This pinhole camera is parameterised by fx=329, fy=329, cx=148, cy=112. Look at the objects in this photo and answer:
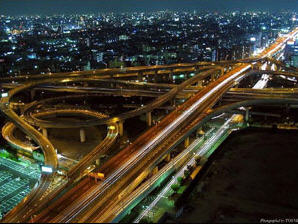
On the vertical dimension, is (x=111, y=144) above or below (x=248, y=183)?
above

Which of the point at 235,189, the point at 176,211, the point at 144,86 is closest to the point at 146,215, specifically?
the point at 176,211

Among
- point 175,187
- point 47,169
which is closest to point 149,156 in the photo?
point 175,187

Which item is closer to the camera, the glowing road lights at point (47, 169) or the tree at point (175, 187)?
the tree at point (175, 187)

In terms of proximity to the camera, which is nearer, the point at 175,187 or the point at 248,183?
the point at 175,187

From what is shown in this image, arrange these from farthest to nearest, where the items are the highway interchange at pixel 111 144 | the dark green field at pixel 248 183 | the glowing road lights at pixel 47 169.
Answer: the glowing road lights at pixel 47 169 → the dark green field at pixel 248 183 → the highway interchange at pixel 111 144

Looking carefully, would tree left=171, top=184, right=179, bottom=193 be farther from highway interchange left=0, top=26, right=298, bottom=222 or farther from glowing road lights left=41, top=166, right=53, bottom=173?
glowing road lights left=41, top=166, right=53, bottom=173

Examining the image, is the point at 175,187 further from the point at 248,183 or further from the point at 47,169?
the point at 47,169

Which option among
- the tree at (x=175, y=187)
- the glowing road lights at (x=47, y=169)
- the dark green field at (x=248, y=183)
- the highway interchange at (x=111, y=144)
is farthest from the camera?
the glowing road lights at (x=47, y=169)

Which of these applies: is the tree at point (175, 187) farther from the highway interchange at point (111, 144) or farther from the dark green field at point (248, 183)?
the highway interchange at point (111, 144)

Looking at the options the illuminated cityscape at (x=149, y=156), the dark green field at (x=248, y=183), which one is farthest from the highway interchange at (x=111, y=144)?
the dark green field at (x=248, y=183)

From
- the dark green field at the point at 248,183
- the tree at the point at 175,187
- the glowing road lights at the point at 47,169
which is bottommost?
the dark green field at the point at 248,183

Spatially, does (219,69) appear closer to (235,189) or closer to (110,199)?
(235,189)
